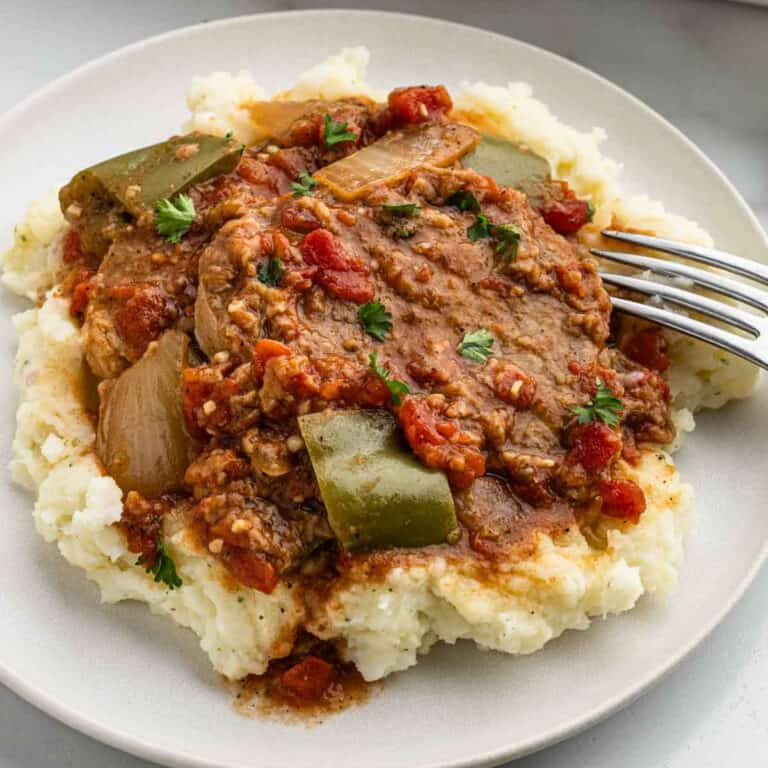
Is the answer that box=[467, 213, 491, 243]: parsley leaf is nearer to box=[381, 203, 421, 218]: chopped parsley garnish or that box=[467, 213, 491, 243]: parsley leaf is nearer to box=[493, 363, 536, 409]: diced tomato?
box=[381, 203, 421, 218]: chopped parsley garnish

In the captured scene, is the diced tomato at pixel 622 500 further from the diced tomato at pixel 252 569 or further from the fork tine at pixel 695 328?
the diced tomato at pixel 252 569

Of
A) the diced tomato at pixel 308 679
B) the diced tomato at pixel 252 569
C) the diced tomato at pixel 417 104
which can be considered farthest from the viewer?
the diced tomato at pixel 417 104

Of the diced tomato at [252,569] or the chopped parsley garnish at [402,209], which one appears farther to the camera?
the chopped parsley garnish at [402,209]

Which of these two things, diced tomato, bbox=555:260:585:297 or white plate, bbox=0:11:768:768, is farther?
diced tomato, bbox=555:260:585:297

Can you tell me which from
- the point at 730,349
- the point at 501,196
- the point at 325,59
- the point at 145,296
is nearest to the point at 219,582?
the point at 145,296

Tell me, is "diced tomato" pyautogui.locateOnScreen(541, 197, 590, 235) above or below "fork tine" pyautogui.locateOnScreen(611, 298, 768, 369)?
A: above

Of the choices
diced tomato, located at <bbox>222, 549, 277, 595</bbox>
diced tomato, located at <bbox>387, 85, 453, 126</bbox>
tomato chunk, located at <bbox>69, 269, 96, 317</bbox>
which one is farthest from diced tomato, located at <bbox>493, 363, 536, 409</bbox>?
tomato chunk, located at <bbox>69, 269, 96, 317</bbox>

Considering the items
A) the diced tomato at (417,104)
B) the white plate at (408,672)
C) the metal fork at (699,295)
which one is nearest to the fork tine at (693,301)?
the metal fork at (699,295)
